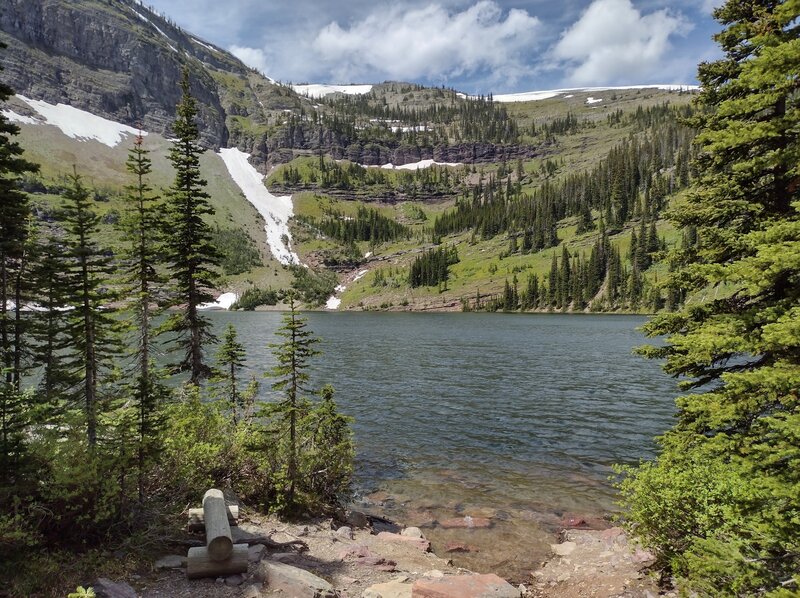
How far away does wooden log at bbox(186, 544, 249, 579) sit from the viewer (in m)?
11.2

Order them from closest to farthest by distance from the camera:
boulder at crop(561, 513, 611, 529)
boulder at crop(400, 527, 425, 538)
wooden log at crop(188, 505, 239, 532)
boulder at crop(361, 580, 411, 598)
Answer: boulder at crop(361, 580, 411, 598)
wooden log at crop(188, 505, 239, 532)
boulder at crop(400, 527, 425, 538)
boulder at crop(561, 513, 611, 529)

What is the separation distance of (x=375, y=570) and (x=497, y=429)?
21.7m

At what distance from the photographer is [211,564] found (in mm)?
11328

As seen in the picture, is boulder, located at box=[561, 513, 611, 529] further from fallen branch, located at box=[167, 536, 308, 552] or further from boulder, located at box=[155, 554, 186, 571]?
boulder, located at box=[155, 554, 186, 571]

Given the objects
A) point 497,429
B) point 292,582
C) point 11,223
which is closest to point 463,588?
point 292,582

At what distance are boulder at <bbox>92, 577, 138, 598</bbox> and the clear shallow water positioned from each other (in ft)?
36.7

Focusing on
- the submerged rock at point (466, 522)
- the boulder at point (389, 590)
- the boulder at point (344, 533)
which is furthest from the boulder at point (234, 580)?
the submerged rock at point (466, 522)

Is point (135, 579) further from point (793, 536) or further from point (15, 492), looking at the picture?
point (793, 536)

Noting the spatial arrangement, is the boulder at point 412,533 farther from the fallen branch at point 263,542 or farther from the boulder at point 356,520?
the fallen branch at point 263,542

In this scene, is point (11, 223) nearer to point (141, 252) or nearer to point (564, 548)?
point (141, 252)

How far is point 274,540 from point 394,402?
28.5 metres

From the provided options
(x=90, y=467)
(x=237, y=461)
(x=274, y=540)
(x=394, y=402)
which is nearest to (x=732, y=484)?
(x=274, y=540)

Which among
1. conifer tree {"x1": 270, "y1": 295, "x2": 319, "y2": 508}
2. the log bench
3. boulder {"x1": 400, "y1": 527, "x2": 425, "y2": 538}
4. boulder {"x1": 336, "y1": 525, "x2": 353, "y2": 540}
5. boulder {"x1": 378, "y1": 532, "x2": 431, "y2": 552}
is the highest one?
conifer tree {"x1": 270, "y1": 295, "x2": 319, "y2": 508}

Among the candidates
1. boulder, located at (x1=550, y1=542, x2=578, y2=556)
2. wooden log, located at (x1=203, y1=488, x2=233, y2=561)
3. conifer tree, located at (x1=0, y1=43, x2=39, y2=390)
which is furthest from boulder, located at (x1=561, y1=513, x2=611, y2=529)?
conifer tree, located at (x1=0, y1=43, x2=39, y2=390)
